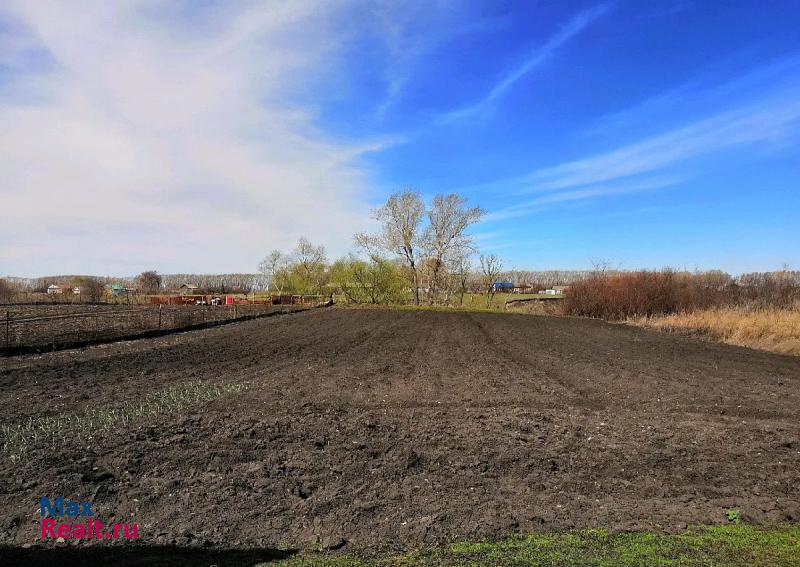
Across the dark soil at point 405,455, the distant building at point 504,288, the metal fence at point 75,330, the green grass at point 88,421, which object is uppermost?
the distant building at point 504,288

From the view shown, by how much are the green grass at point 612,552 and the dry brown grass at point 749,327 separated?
16.6 m

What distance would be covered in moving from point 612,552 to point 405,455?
2523mm

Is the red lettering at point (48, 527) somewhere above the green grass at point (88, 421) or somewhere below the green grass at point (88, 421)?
below

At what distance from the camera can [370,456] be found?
5469 mm

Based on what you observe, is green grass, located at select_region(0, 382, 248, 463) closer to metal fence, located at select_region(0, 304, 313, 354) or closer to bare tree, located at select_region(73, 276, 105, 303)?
metal fence, located at select_region(0, 304, 313, 354)

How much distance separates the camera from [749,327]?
19719 mm

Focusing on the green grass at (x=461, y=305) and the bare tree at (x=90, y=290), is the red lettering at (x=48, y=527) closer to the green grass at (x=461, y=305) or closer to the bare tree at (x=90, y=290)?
the green grass at (x=461, y=305)

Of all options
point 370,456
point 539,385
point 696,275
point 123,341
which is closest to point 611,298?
point 696,275

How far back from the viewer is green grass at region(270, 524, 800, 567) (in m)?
3.28

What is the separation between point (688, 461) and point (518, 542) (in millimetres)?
3069

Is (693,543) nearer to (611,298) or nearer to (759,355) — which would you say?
(759,355)

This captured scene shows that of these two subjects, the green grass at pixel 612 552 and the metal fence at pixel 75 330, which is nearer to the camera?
the green grass at pixel 612 552

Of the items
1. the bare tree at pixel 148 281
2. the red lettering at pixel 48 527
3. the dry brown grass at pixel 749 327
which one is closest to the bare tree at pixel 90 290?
the bare tree at pixel 148 281

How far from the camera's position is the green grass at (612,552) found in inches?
129
